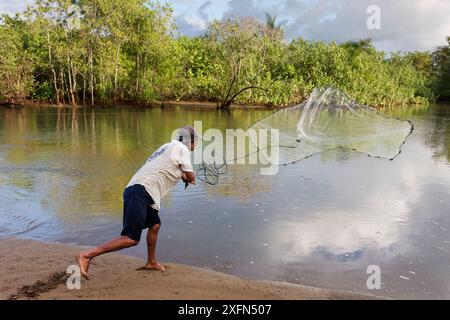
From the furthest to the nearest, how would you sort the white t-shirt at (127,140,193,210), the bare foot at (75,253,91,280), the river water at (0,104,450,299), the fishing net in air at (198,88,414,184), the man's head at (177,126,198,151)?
the fishing net in air at (198,88,414,184) < the river water at (0,104,450,299) < the man's head at (177,126,198,151) < the white t-shirt at (127,140,193,210) < the bare foot at (75,253,91,280)

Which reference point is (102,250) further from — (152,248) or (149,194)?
(149,194)

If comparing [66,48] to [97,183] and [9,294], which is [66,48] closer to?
[97,183]

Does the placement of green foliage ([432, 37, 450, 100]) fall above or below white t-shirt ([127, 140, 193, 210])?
above

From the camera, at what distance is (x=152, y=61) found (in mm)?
40844

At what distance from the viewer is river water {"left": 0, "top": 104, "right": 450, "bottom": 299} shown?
5.46 metres

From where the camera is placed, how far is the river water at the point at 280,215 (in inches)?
215

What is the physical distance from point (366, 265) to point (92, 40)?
34068 mm

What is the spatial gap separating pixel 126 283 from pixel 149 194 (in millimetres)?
924

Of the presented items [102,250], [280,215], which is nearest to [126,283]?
[102,250]

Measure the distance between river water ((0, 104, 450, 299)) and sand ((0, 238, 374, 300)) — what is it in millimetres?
385

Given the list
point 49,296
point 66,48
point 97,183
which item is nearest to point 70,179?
point 97,183

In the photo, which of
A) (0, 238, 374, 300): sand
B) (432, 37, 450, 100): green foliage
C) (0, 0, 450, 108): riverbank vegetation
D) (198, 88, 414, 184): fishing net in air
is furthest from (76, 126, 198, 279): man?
(432, 37, 450, 100): green foliage

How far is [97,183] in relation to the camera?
9.63m

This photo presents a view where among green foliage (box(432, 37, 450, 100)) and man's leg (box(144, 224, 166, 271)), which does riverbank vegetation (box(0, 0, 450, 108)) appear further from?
man's leg (box(144, 224, 166, 271))
